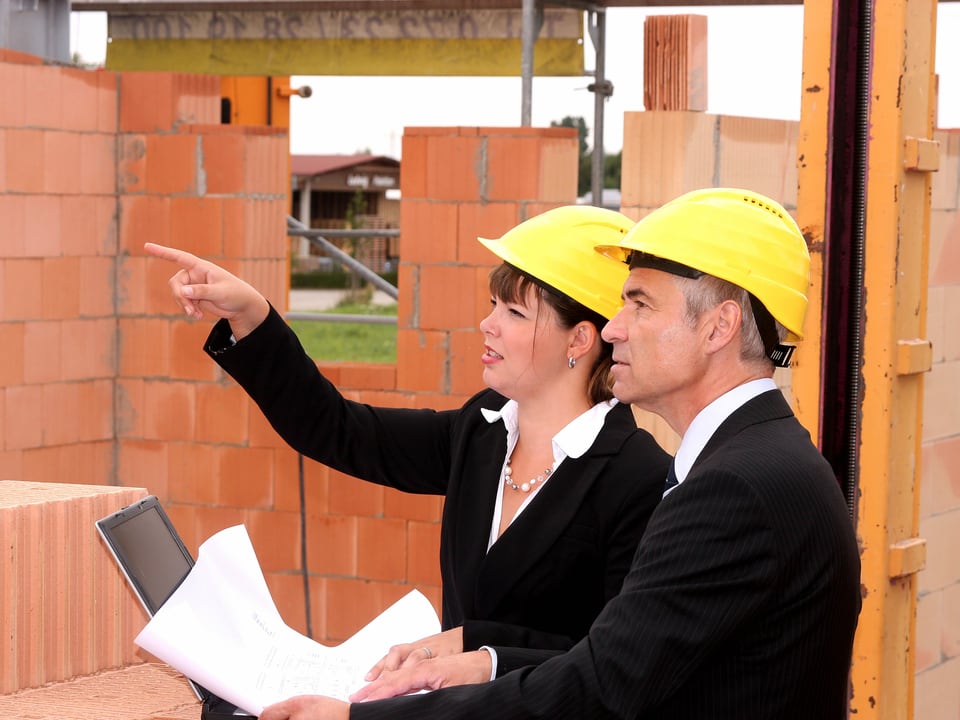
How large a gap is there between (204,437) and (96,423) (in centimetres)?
48

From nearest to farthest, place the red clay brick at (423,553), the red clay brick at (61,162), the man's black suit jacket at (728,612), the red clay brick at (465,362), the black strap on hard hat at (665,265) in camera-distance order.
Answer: the man's black suit jacket at (728,612)
the black strap on hard hat at (665,265)
the red clay brick at (465,362)
the red clay brick at (423,553)
the red clay brick at (61,162)

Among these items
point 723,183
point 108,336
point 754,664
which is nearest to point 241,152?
point 108,336

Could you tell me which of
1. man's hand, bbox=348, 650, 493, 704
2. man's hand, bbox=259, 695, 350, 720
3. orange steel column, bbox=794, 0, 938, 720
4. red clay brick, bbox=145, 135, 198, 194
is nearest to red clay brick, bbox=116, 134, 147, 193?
red clay brick, bbox=145, 135, 198, 194

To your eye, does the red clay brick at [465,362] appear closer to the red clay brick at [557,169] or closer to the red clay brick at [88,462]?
the red clay brick at [557,169]

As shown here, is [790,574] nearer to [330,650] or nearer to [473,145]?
Answer: [330,650]

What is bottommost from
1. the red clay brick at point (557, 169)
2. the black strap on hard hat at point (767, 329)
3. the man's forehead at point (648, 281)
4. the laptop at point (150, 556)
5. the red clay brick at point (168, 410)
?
the red clay brick at point (168, 410)

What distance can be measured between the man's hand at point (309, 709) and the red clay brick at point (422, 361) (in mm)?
3414

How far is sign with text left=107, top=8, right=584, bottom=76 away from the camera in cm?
793

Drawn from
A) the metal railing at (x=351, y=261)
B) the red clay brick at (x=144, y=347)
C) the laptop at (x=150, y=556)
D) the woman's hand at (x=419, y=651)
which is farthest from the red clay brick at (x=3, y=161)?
the woman's hand at (x=419, y=651)

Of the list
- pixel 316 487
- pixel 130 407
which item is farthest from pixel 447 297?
pixel 130 407

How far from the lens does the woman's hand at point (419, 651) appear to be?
2.19 m

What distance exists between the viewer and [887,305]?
10.4 feet

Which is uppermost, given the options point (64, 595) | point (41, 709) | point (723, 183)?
point (723, 183)

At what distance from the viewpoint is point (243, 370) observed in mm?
2729
